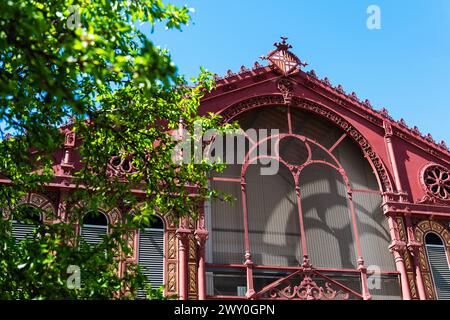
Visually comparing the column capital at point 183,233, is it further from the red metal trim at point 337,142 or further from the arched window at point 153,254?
the red metal trim at point 337,142

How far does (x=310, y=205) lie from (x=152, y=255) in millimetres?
6022

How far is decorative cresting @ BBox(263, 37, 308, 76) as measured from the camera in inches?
850

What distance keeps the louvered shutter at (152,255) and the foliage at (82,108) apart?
3844 millimetres

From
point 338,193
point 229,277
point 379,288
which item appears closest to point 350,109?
point 338,193

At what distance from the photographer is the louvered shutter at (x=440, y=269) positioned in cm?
1900

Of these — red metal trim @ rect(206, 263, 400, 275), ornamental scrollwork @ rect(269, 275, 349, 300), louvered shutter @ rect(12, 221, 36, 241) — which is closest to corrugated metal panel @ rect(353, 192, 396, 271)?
red metal trim @ rect(206, 263, 400, 275)

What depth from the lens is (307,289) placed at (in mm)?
17516

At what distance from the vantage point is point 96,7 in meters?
10.2

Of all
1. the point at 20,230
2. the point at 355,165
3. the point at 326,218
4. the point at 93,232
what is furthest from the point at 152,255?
the point at 355,165

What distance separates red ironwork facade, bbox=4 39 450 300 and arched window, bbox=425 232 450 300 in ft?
0.46

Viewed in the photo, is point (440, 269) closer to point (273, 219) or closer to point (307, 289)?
point (307, 289)

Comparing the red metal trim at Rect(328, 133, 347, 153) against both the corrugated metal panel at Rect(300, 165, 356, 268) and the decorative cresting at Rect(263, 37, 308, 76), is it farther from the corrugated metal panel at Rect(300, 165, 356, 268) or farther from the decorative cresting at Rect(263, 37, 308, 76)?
the decorative cresting at Rect(263, 37, 308, 76)
